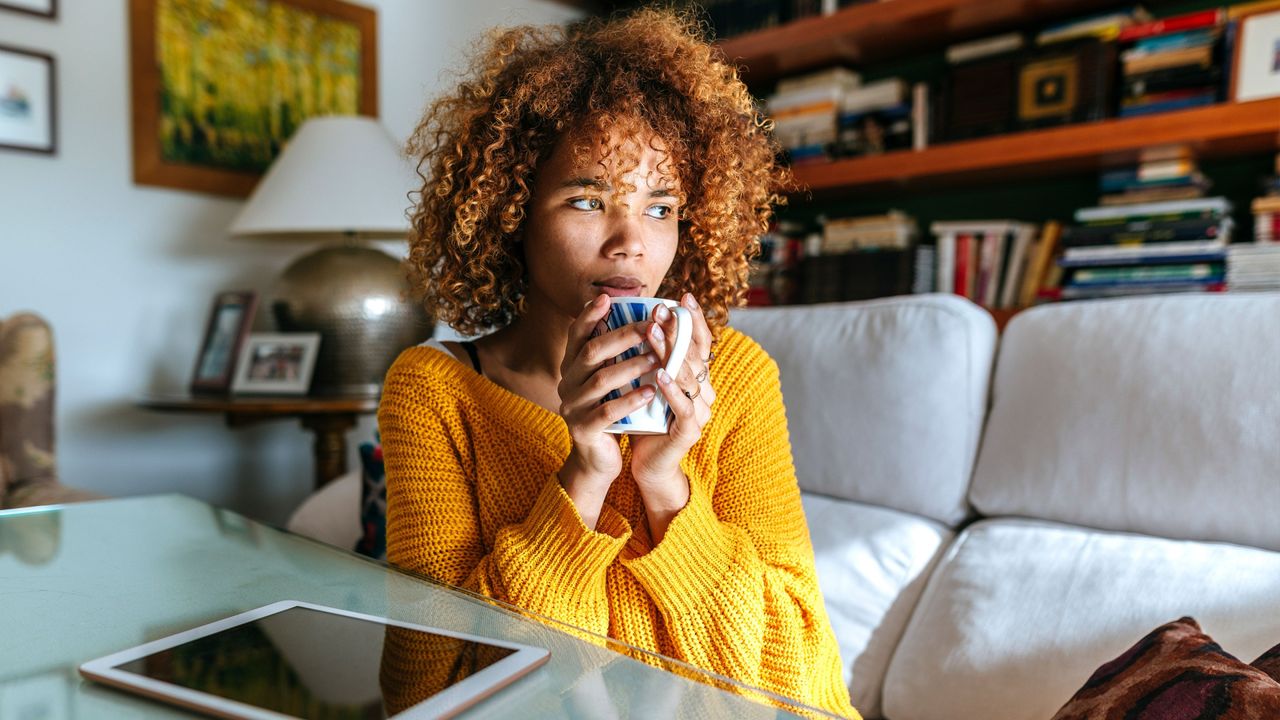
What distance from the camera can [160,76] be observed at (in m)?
2.25

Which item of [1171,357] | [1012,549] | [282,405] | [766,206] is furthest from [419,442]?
[282,405]

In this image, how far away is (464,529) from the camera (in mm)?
819

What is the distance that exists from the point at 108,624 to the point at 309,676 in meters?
0.21

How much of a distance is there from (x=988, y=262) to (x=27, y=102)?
2315mm

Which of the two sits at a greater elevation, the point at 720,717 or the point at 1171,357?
the point at 1171,357

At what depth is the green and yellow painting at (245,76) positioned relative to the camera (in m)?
2.28

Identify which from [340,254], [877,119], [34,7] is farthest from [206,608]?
[877,119]

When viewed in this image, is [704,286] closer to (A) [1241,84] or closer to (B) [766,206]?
(B) [766,206]

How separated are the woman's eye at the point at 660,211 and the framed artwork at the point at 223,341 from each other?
5.79ft

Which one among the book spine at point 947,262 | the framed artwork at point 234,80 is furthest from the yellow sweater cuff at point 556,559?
the framed artwork at point 234,80

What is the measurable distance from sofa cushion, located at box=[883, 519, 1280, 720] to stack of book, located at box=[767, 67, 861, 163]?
1.55m

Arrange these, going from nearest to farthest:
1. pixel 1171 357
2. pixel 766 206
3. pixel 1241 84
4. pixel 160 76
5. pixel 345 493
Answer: pixel 766 206 < pixel 1171 357 < pixel 345 493 < pixel 1241 84 < pixel 160 76

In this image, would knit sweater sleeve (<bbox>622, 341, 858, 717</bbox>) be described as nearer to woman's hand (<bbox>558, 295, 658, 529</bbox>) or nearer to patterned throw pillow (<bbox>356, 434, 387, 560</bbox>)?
woman's hand (<bbox>558, 295, 658, 529</bbox>)

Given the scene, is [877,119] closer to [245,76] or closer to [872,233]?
[872,233]
